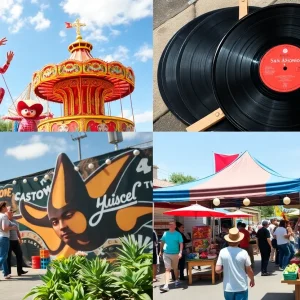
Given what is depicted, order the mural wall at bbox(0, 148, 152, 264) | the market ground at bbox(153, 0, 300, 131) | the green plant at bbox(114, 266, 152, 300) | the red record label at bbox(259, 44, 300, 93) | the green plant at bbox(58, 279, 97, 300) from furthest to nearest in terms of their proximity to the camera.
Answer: the mural wall at bbox(0, 148, 152, 264)
the market ground at bbox(153, 0, 300, 131)
the green plant at bbox(114, 266, 152, 300)
the green plant at bbox(58, 279, 97, 300)
the red record label at bbox(259, 44, 300, 93)

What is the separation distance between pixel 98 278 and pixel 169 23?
277 centimetres

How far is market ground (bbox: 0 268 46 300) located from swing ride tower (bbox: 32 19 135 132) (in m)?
1.61

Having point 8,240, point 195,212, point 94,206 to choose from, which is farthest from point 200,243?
point 8,240

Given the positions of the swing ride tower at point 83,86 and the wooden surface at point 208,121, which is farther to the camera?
the swing ride tower at point 83,86

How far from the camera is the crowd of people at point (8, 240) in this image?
215 inches

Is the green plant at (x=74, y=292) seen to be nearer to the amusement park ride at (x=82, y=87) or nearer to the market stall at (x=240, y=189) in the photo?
the market stall at (x=240, y=189)

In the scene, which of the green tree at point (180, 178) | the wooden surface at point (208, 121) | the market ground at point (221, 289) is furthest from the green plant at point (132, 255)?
the wooden surface at point (208, 121)

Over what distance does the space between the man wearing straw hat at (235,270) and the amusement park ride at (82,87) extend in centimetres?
179

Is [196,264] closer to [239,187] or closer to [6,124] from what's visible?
[239,187]

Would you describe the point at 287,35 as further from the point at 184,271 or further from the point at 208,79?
the point at 184,271

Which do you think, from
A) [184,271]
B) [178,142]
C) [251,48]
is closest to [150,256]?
[184,271]

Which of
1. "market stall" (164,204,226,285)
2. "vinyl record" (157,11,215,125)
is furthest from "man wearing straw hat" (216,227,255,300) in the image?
"vinyl record" (157,11,215,125)

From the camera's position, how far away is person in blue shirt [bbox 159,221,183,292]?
5.19 metres

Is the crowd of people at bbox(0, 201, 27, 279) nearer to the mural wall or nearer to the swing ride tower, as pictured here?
the mural wall
